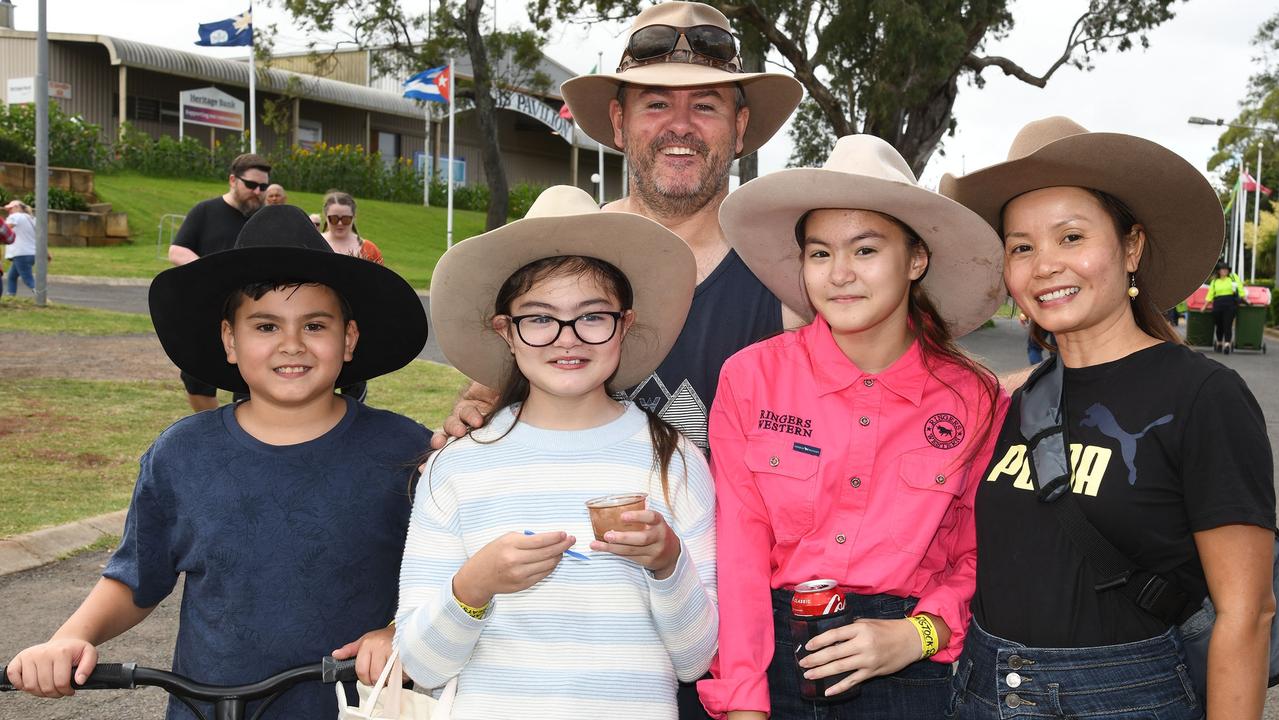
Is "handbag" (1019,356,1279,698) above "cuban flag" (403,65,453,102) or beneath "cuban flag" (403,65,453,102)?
beneath

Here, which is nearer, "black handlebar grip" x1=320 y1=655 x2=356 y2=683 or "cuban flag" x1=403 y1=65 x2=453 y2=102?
"black handlebar grip" x1=320 y1=655 x2=356 y2=683

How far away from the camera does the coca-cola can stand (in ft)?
7.88

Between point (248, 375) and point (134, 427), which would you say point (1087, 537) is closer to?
point (248, 375)

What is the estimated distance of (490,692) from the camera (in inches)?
98.9

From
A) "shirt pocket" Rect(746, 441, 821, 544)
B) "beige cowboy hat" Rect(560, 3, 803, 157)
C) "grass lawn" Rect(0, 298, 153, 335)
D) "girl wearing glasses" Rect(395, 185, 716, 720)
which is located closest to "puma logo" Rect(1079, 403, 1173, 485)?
"shirt pocket" Rect(746, 441, 821, 544)

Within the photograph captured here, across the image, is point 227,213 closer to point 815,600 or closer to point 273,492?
point 273,492

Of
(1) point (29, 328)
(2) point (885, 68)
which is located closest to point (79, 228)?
(1) point (29, 328)

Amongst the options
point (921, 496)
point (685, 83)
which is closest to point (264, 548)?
point (921, 496)

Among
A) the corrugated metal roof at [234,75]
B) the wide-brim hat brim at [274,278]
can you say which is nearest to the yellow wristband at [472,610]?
the wide-brim hat brim at [274,278]

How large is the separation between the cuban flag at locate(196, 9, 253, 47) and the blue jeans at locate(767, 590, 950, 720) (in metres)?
33.7

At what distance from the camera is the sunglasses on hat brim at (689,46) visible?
3992 mm

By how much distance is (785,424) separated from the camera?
2.78 metres

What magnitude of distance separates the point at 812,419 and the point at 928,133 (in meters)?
23.6

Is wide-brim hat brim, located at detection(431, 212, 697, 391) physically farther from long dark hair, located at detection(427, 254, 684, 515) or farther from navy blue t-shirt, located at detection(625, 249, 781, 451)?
navy blue t-shirt, located at detection(625, 249, 781, 451)
